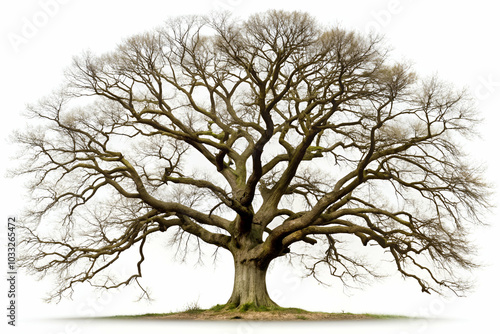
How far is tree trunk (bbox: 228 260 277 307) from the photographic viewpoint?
15344 mm

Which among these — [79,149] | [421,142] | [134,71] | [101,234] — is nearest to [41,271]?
[101,234]

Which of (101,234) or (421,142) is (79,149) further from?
(421,142)

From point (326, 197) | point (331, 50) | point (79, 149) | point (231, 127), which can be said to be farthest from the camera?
point (231, 127)

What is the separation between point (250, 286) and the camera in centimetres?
1548

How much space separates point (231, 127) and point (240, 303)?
480 centimetres

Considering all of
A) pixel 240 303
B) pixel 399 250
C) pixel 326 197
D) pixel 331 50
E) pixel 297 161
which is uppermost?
pixel 331 50

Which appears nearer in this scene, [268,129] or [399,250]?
[268,129]

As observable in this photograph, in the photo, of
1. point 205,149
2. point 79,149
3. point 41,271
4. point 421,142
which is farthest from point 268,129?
point 41,271

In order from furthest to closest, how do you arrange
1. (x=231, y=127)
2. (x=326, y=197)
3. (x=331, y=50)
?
(x=231, y=127), (x=326, y=197), (x=331, y=50)

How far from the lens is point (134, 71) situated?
15680 millimetres

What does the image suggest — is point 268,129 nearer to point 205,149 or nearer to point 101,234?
point 205,149

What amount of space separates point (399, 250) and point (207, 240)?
4.94 metres

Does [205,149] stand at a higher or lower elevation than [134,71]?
lower

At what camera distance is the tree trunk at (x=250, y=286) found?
15.3m
